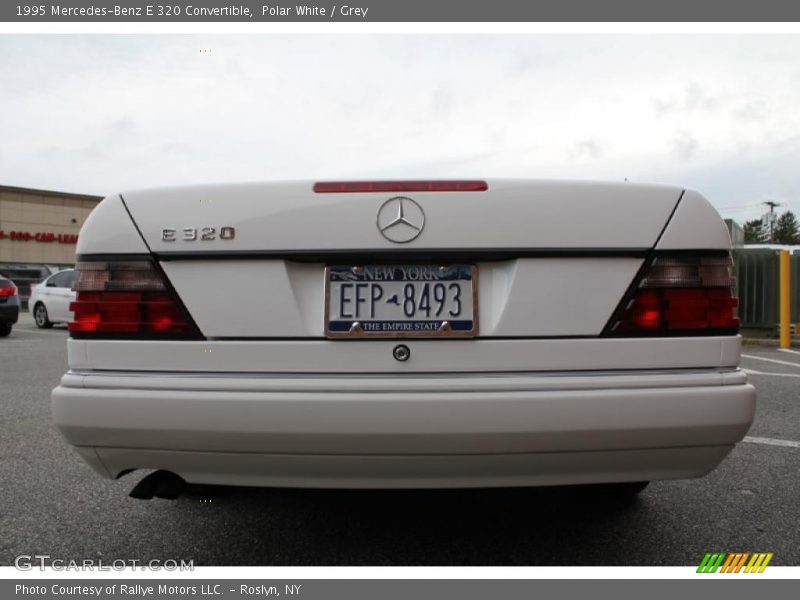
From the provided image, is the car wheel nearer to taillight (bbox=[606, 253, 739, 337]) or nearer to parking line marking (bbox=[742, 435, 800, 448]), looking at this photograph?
parking line marking (bbox=[742, 435, 800, 448])

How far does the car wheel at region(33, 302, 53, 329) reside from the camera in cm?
1479

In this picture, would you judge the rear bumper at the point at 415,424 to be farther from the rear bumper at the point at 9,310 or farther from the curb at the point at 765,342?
the rear bumper at the point at 9,310

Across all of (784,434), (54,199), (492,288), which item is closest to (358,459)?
(492,288)

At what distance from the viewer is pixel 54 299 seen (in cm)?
1427

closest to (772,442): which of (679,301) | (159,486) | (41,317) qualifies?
(679,301)

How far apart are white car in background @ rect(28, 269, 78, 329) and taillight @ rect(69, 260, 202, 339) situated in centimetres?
1289

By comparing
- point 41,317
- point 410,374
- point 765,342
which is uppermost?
point 410,374

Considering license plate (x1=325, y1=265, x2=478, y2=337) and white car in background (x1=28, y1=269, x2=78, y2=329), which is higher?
license plate (x1=325, y1=265, x2=478, y2=337)

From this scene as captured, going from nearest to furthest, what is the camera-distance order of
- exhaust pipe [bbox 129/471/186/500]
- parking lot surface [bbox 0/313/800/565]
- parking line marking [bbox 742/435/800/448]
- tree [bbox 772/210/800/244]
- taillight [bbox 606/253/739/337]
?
1. taillight [bbox 606/253/739/337]
2. exhaust pipe [bbox 129/471/186/500]
3. parking lot surface [bbox 0/313/800/565]
4. parking line marking [bbox 742/435/800/448]
5. tree [bbox 772/210/800/244]

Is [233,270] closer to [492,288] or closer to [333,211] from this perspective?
[333,211]

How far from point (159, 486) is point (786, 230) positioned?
319 ft

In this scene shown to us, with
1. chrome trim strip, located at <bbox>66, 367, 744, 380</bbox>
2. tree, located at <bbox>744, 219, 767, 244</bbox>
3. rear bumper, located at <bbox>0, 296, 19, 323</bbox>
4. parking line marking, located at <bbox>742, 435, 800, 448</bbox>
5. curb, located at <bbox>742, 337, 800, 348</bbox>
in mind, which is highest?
tree, located at <bbox>744, 219, 767, 244</bbox>
